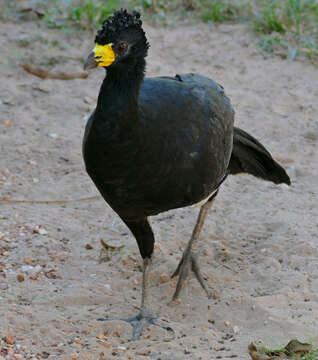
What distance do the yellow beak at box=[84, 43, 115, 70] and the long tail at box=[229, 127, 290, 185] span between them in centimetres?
175

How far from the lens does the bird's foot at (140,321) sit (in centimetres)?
397

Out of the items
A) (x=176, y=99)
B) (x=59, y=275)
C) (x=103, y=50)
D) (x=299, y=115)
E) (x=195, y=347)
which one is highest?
(x=103, y=50)

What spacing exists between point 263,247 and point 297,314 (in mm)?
995

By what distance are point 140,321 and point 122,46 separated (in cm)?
188

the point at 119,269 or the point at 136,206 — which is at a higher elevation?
the point at 136,206

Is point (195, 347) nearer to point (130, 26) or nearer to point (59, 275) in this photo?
point (59, 275)

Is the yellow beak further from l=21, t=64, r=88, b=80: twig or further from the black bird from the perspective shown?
l=21, t=64, r=88, b=80: twig

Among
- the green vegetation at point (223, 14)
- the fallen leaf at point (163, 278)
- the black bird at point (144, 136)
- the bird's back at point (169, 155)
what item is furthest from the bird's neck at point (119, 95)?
the green vegetation at point (223, 14)

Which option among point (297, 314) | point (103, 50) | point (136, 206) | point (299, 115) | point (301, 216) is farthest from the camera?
point (299, 115)

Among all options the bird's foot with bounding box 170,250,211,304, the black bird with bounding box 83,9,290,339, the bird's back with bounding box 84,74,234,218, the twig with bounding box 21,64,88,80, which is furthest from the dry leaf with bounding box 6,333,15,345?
the twig with bounding box 21,64,88,80

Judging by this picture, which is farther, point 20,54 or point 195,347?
point 20,54

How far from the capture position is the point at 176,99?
3695mm

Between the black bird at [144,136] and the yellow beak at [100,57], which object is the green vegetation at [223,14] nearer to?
the black bird at [144,136]

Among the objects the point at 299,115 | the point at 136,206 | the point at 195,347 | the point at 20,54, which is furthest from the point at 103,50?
the point at 20,54
